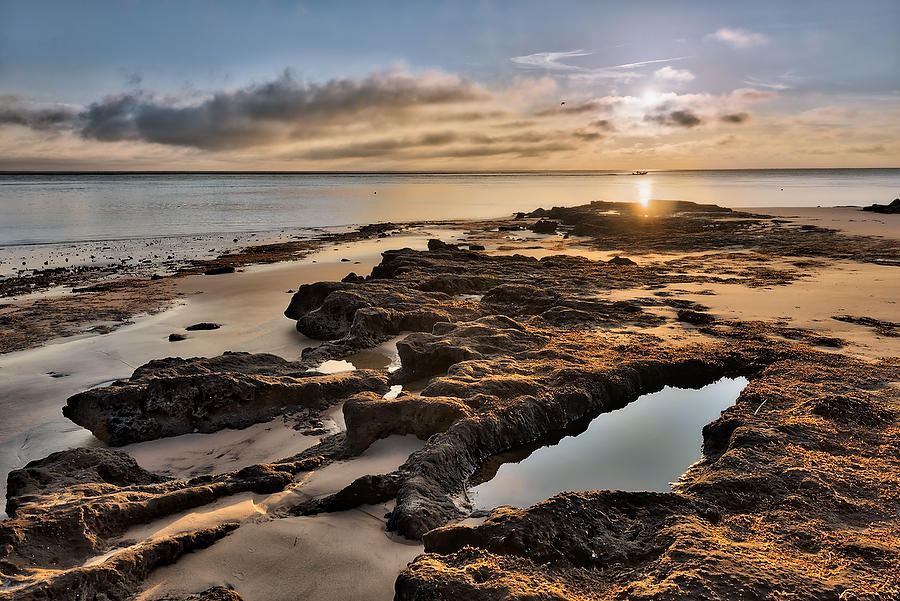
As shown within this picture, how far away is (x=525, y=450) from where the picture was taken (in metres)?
5.34

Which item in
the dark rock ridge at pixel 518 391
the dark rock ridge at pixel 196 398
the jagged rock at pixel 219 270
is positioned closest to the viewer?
the dark rock ridge at pixel 518 391

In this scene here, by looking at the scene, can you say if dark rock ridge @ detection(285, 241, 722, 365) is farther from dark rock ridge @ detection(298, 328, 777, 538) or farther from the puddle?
the puddle

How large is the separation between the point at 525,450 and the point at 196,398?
3.76 m

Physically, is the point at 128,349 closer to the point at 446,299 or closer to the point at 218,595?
the point at 446,299

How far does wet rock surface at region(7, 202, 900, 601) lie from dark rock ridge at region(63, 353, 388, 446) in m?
0.02

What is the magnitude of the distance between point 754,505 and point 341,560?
2.86 m

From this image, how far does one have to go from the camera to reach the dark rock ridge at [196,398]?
5891 millimetres

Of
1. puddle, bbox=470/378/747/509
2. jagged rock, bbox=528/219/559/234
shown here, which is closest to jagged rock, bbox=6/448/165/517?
→ puddle, bbox=470/378/747/509

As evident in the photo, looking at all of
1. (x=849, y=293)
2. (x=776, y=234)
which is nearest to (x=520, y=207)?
(x=776, y=234)

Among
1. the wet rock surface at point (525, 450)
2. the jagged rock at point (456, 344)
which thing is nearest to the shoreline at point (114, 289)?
the wet rock surface at point (525, 450)

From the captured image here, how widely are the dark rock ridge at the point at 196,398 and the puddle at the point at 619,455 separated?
2.53 m

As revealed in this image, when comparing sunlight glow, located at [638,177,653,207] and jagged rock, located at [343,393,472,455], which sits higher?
sunlight glow, located at [638,177,653,207]

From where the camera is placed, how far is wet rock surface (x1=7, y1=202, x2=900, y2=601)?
9.91ft

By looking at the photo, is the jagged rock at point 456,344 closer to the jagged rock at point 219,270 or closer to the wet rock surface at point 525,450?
the wet rock surface at point 525,450
